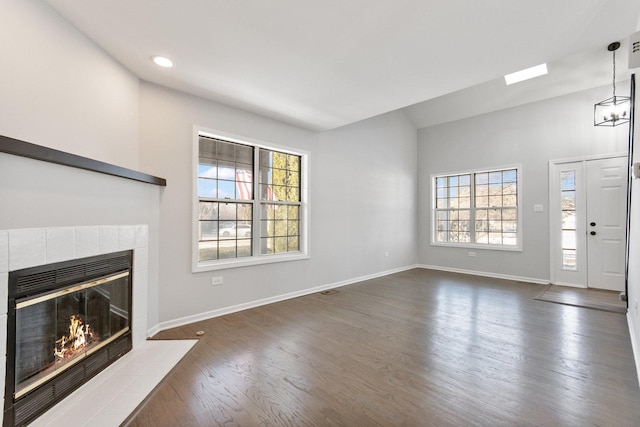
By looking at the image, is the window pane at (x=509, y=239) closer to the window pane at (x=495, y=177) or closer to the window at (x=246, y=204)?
the window pane at (x=495, y=177)

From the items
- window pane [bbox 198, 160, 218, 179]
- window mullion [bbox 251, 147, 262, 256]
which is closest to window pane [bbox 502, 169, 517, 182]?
window mullion [bbox 251, 147, 262, 256]

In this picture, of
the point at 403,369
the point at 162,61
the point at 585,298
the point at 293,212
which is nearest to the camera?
the point at 403,369

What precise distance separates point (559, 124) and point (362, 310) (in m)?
4.89

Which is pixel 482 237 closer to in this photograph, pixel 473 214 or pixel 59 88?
pixel 473 214

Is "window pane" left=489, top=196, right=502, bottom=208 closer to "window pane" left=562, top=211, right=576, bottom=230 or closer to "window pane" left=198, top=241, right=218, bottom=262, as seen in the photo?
"window pane" left=562, top=211, right=576, bottom=230

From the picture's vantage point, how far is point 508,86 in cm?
511

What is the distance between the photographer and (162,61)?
2.52m

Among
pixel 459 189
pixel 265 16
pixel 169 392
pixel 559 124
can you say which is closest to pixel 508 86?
pixel 559 124

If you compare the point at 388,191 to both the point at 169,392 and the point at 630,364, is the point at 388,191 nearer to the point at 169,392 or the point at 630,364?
Result: the point at 630,364

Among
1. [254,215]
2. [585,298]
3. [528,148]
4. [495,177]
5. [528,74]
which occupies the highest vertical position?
[528,74]

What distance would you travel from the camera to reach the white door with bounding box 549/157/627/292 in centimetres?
447

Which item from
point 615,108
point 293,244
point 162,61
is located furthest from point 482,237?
point 162,61

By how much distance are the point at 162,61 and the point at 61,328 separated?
226cm

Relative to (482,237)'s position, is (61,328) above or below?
below
